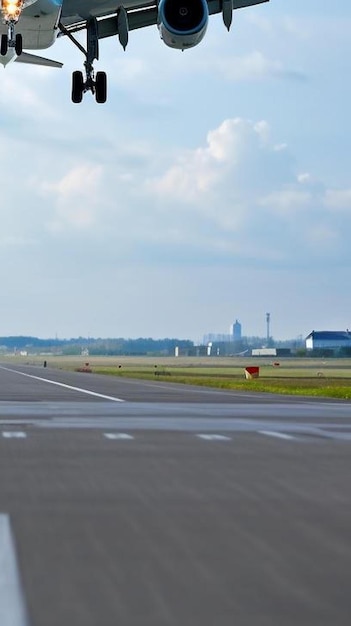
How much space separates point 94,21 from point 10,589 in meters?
Result: 23.7

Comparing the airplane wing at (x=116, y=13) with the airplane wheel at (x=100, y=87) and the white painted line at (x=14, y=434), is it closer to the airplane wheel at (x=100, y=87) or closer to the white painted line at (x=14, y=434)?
the airplane wheel at (x=100, y=87)

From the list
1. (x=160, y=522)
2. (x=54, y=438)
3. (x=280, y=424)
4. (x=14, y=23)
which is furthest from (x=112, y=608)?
(x=14, y=23)

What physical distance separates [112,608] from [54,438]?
13.3 meters

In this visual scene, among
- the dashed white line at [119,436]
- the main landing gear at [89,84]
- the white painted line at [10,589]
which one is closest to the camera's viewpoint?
the white painted line at [10,589]

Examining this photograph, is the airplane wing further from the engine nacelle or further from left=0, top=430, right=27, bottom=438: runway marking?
left=0, top=430, right=27, bottom=438: runway marking

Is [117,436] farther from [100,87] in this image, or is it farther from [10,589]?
[100,87]

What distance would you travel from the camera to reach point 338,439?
19.4m

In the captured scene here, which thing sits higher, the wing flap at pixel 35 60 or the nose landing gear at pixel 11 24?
the wing flap at pixel 35 60

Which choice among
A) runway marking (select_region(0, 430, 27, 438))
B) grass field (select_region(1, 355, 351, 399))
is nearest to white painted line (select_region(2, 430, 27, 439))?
runway marking (select_region(0, 430, 27, 438))

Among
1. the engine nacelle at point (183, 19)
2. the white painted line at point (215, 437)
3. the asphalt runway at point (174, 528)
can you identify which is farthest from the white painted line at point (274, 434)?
the engine nacelle at point (183, 19)

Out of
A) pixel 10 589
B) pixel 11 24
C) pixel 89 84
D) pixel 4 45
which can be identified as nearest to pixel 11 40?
pixel 4 45

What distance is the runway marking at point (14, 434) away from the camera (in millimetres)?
19312

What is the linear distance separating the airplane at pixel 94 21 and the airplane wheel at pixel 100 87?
886 millimetres

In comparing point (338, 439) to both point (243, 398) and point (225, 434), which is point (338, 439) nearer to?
point (225, 434)
